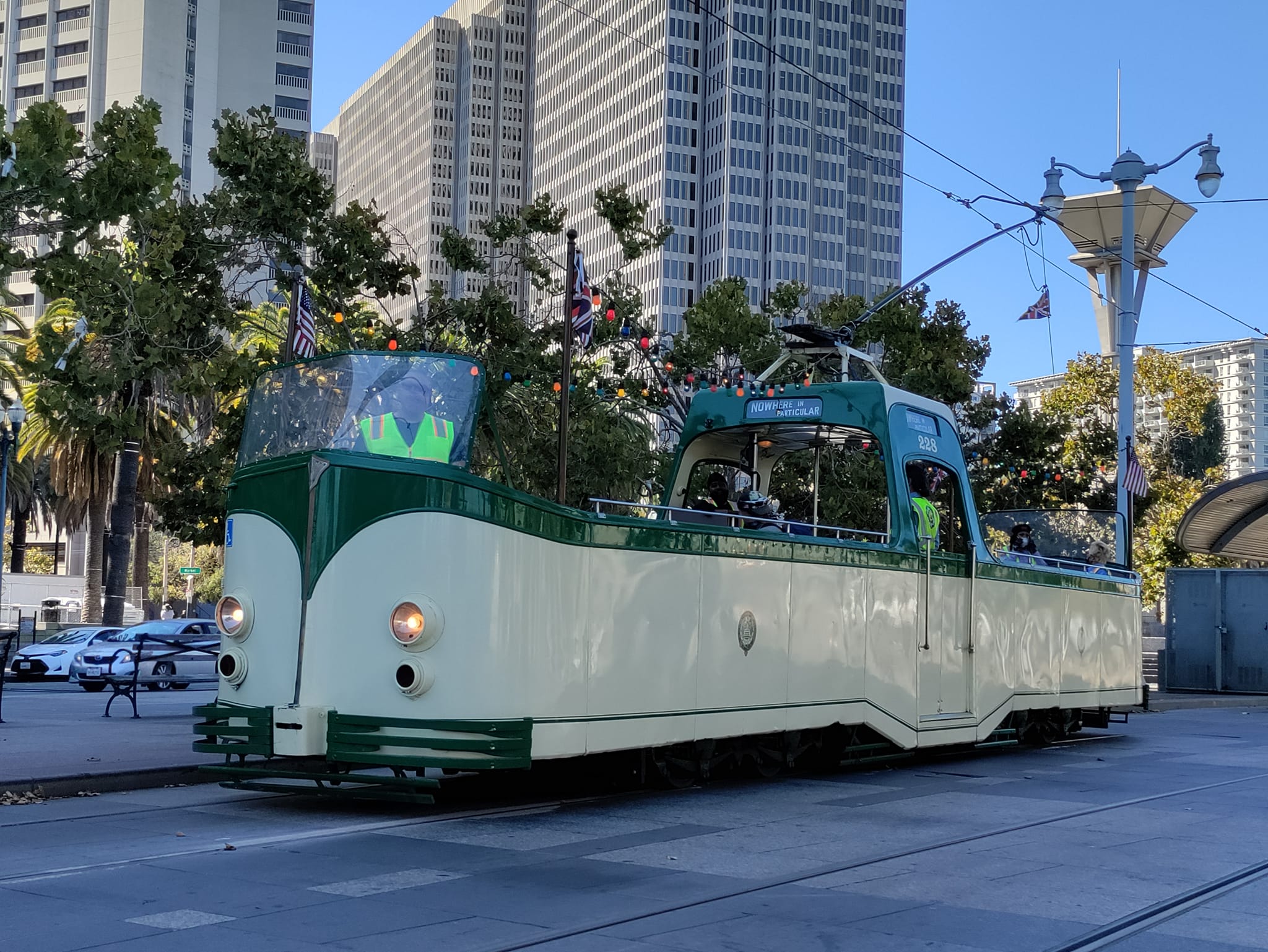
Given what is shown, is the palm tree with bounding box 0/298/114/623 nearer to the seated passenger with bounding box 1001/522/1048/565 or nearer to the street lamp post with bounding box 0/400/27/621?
the street lamp post with bounding box 0/400/27/621

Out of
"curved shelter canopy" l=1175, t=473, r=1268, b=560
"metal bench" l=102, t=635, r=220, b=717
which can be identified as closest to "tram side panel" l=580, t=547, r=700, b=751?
"metal bench" l=102, t=635, r=220, b=717

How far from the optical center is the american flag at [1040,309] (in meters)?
27.9

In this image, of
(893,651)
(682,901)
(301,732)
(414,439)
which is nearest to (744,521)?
(893,651)

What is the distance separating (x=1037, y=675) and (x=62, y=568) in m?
95.6

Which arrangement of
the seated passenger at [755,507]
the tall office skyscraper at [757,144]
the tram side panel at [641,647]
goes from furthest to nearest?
the tall office skyscraper at [757,144] < the seated passenger at [755,507] < the tram side panel at [641,647]

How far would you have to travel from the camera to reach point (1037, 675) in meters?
17.2

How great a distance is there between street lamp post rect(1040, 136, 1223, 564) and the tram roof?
1297 cm

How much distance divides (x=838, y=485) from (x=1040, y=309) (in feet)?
29.6

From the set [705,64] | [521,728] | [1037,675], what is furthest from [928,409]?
[705,64]

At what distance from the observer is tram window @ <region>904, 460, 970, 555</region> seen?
1541cm

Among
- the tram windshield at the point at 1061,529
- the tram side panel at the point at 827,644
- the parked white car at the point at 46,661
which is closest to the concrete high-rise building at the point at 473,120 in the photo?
the parked white car at the point at 46,661

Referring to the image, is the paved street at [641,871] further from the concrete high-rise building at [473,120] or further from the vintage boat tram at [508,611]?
the concrete high-rise building at [473,120]

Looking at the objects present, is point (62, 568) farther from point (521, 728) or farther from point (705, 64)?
point (521, 728)

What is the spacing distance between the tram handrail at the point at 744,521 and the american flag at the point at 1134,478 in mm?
14131
